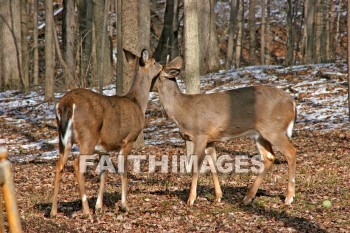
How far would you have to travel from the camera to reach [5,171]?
3.57 metres

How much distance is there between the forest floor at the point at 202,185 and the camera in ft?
25.3

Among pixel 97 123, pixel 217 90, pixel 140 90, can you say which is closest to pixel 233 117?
pixel 140 90

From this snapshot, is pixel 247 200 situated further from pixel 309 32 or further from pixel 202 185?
pixel 309 32

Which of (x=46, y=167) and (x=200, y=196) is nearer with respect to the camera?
(x=200, y=196)

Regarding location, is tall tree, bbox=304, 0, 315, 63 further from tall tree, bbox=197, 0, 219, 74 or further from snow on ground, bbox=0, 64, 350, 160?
snow on ground, bbox=0, 64, 350, 160

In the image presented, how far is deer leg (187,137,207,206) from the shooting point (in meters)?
8.77

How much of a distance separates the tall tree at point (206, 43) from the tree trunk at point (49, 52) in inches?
Answer: 222

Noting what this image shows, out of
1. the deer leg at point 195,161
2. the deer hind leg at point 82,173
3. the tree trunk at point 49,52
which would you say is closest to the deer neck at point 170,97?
the deer leg at point 195,161

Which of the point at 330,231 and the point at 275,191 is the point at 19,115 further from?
the point at 330,231

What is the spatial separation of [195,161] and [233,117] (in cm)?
88

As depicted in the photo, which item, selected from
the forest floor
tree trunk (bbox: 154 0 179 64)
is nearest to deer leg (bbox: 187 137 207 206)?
the forest floor

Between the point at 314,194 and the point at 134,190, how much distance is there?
8.76 ft

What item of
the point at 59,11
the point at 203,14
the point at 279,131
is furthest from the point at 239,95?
the point at 59,11

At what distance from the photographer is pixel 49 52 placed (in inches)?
806
